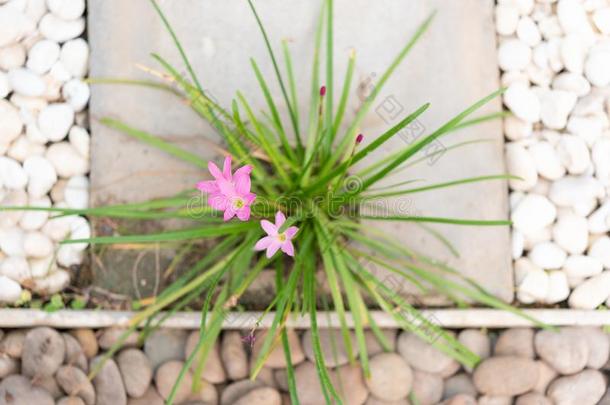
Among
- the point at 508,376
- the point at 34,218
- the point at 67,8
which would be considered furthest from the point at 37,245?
the point at 508,376

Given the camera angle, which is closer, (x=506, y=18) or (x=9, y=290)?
(x=9, y=290)

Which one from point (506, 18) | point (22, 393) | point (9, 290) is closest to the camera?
point (22, 393)

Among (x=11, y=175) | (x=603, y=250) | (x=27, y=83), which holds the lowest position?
(x=603, y=250)

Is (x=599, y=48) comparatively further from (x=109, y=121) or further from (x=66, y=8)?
(x=66, y=8)

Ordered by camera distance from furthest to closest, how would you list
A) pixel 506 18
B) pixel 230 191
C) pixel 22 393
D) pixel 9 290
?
pixel 506 18 < pixel 9 290 < pixel 22 393 < pixel 230 191

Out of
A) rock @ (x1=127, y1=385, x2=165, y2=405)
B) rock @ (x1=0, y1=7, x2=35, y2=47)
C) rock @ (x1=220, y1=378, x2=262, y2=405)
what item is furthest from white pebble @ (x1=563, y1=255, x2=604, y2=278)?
rock @ (x1=0, y1=7, x2=35, y2=47)

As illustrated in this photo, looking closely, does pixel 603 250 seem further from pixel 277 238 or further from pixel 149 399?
pixel 149 399

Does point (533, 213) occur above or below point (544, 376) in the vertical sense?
above

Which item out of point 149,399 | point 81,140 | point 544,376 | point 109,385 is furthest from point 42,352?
point 544,376
